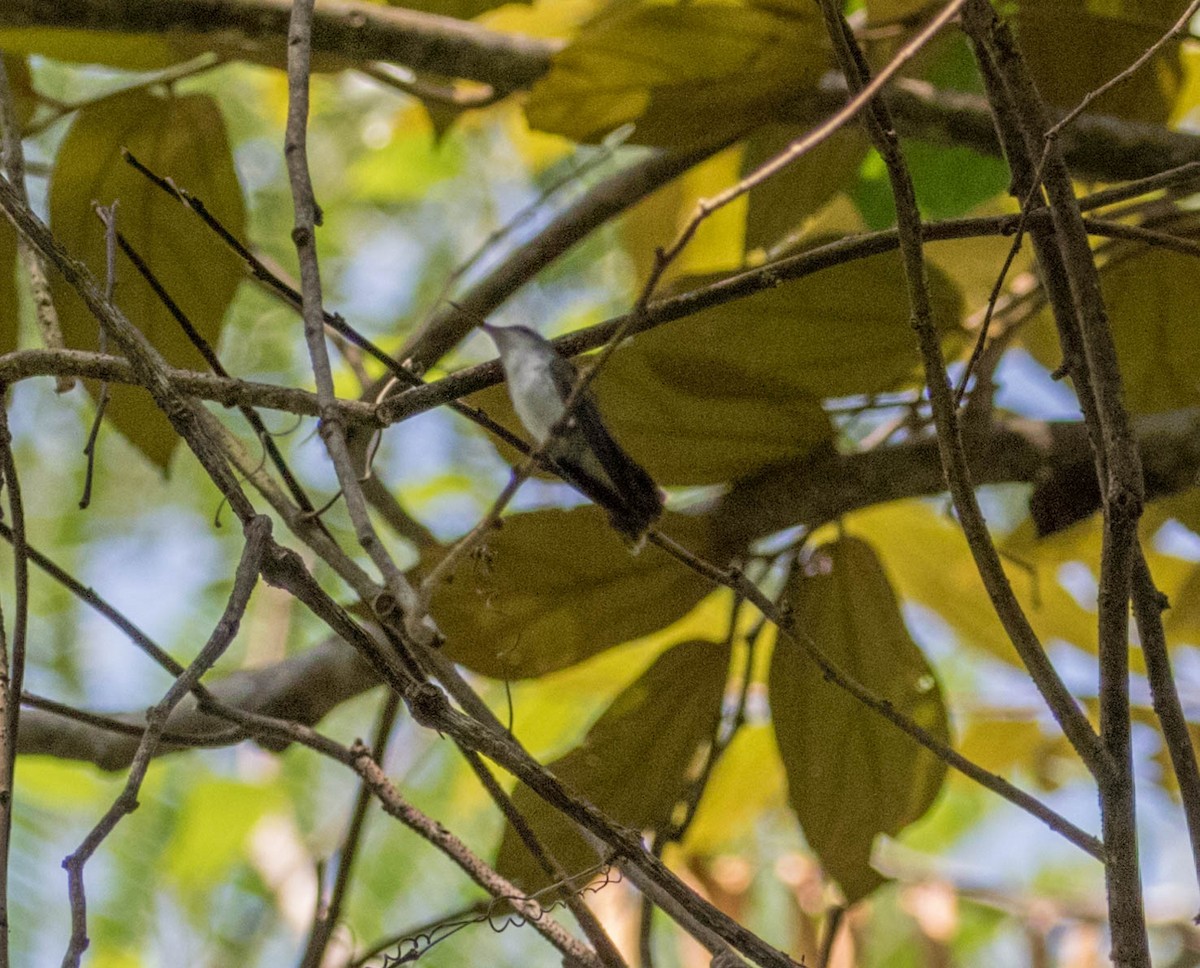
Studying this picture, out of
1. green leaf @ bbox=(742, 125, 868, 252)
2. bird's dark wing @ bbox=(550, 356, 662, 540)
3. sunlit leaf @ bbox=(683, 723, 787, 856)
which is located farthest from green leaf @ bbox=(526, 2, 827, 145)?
sunlit leaf @ bbox=(683, 723, 787, 856)

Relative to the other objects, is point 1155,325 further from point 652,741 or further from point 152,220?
point 152,220

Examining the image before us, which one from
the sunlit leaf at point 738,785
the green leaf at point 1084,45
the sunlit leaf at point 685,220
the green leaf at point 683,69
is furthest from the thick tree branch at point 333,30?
the sunlit leaf at point 738,785

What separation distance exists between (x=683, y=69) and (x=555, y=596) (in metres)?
0.51

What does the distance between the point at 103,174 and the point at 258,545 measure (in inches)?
31.2

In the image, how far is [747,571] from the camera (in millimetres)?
1247

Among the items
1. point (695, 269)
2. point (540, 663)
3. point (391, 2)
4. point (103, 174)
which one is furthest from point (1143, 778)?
point (103, 174)

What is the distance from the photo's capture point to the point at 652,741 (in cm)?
114

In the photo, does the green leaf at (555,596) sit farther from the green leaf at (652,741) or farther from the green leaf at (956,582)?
the green leaf at (956,582)

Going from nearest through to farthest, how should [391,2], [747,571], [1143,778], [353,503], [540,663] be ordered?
[353,503], [540,663], [747,571], [391,2], [1143,778]

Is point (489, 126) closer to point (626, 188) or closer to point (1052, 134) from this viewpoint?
point (626, 188)

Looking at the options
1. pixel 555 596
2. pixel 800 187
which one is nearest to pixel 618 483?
pixel 555 596

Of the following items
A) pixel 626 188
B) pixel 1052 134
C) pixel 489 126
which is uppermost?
pixel 489 126

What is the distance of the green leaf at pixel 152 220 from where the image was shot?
4.18ft

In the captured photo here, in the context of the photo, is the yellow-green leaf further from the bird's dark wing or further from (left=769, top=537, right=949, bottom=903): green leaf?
the bird's dark wing
